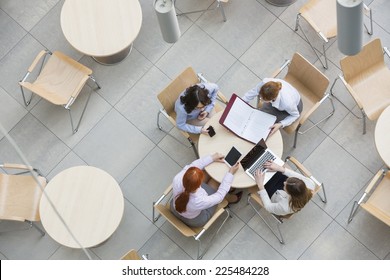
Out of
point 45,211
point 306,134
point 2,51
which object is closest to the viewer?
point 45,211

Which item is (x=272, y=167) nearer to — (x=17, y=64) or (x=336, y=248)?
(x=336, y=248)

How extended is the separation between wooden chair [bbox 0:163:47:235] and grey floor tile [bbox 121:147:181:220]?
0.87 m

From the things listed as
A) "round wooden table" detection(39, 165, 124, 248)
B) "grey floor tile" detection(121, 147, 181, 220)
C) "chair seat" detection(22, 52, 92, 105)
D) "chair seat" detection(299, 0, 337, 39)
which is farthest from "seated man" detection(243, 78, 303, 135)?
"chair seat" detection(22, 52, 92, 105)

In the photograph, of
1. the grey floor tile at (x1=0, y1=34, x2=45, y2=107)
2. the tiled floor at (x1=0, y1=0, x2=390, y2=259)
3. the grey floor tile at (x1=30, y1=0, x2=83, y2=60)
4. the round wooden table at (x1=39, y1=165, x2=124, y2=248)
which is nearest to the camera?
the round wooden table at (x1=39, y1=165, x2=124, y2=248)

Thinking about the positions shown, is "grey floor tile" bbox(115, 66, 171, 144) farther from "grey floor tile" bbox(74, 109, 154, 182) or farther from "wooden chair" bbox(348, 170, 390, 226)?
"wooden chair" bbox(348, 170, 390, 226)

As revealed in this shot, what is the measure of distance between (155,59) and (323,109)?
6.12ft

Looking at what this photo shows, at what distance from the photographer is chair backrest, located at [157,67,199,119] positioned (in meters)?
6.34

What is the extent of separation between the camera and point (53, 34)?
7453mm

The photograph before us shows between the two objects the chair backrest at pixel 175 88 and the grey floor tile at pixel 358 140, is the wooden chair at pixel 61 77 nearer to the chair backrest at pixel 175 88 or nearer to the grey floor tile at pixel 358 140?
the chair backrest at pixel 175 88

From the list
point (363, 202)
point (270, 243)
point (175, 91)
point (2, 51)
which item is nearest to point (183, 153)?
point (175, 91)

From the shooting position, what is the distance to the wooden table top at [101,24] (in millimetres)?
6797

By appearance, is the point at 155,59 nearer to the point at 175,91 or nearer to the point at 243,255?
the point at 175,91

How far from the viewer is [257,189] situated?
6.33 meters

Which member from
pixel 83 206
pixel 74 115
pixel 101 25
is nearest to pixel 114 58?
pixel 101 25
